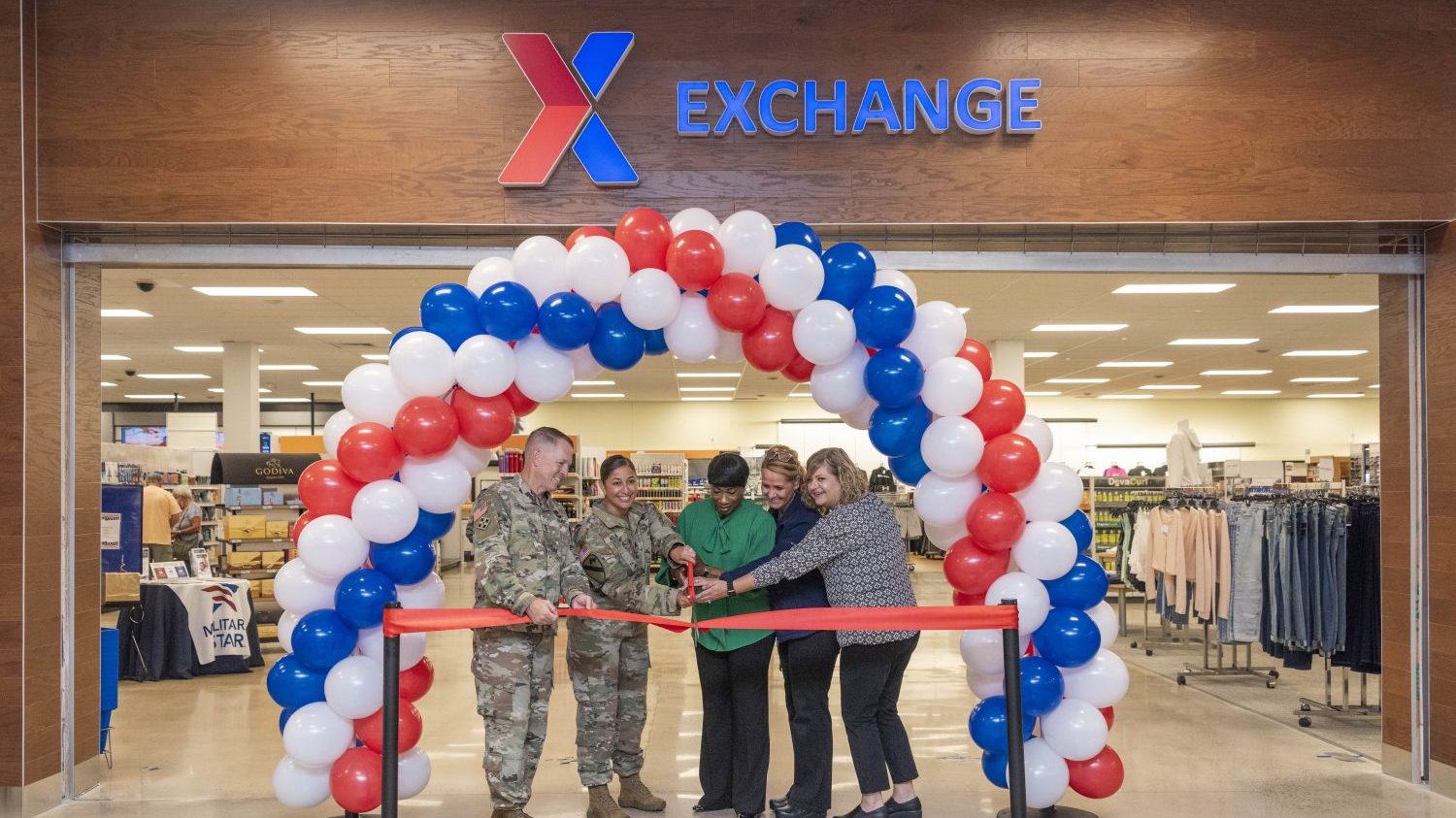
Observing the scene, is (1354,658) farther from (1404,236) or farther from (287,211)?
(287,211)

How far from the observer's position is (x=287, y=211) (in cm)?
486

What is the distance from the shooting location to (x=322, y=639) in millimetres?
4078

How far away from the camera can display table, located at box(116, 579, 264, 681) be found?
8.45 m

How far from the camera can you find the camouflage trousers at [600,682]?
4352 millimetres

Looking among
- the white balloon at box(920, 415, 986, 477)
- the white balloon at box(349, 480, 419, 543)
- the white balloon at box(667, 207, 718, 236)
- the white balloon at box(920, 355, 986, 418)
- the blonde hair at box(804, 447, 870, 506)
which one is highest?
the white balloon at box(667, 207, 718, 236)

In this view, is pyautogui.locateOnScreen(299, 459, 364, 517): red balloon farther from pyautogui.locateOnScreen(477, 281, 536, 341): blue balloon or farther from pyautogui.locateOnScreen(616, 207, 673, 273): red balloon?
pyautogui.locateOnScreen(616, 207, 673, 273): red balloon

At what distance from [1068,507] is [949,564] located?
51 centimetres

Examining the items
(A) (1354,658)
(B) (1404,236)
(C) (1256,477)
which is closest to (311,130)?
(B) (1404,236)

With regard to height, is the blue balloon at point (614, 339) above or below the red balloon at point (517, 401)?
above

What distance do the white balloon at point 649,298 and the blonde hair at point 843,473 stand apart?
2.66 ft

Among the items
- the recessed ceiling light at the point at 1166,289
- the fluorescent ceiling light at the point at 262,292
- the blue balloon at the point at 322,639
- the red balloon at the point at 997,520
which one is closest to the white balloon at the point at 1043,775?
the red balloon at the point at 997,520

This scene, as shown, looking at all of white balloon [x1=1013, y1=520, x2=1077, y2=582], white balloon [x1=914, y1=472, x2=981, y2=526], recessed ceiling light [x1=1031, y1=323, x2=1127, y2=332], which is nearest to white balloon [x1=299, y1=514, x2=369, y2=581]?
white balloon [x1=914, y1=472, x2=981, y2=526]

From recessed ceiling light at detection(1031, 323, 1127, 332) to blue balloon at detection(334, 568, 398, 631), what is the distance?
30.7 feet

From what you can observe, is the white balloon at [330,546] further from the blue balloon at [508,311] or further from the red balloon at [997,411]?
the red balloon at [997,411]
